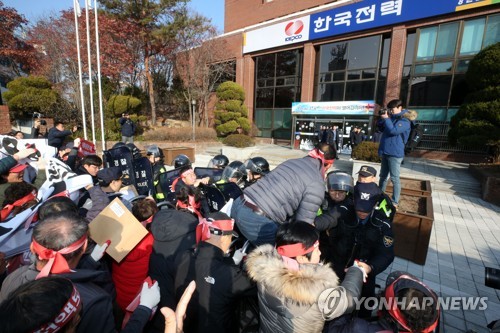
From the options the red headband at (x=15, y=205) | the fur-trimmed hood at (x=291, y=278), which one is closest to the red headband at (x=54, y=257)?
the fur-trimmed hood at (x=291, y=278)

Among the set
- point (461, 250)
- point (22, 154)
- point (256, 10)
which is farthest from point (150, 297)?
point (256, 10)

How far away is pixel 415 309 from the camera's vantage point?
4.37ft

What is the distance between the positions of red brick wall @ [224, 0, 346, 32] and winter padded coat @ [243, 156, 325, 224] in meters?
18.8

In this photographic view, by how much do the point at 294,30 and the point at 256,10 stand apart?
4860 mm

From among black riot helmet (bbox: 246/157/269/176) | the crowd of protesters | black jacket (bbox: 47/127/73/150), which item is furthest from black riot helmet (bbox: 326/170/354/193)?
black jacket (bbox: 47/127/73/150)

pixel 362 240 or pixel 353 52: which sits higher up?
pixel 353 52

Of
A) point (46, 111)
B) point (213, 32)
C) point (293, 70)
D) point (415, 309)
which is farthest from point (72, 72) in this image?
point (415, 309)

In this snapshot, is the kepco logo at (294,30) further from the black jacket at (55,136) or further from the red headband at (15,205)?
the red headband at (15,205)

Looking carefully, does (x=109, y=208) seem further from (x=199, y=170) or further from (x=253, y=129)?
(x=253, y=129)

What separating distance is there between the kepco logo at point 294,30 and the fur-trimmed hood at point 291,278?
19.2m

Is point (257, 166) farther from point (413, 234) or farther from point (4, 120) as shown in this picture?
point (4, 120)

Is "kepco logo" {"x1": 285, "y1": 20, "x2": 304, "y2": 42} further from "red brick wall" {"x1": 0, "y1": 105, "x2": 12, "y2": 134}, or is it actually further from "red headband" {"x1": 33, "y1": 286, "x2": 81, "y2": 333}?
"red headband" {"x1": 33, "y1": 286, "x2": 81, "y2": 333}

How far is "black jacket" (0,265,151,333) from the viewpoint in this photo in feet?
4.04

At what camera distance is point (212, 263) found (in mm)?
1708
